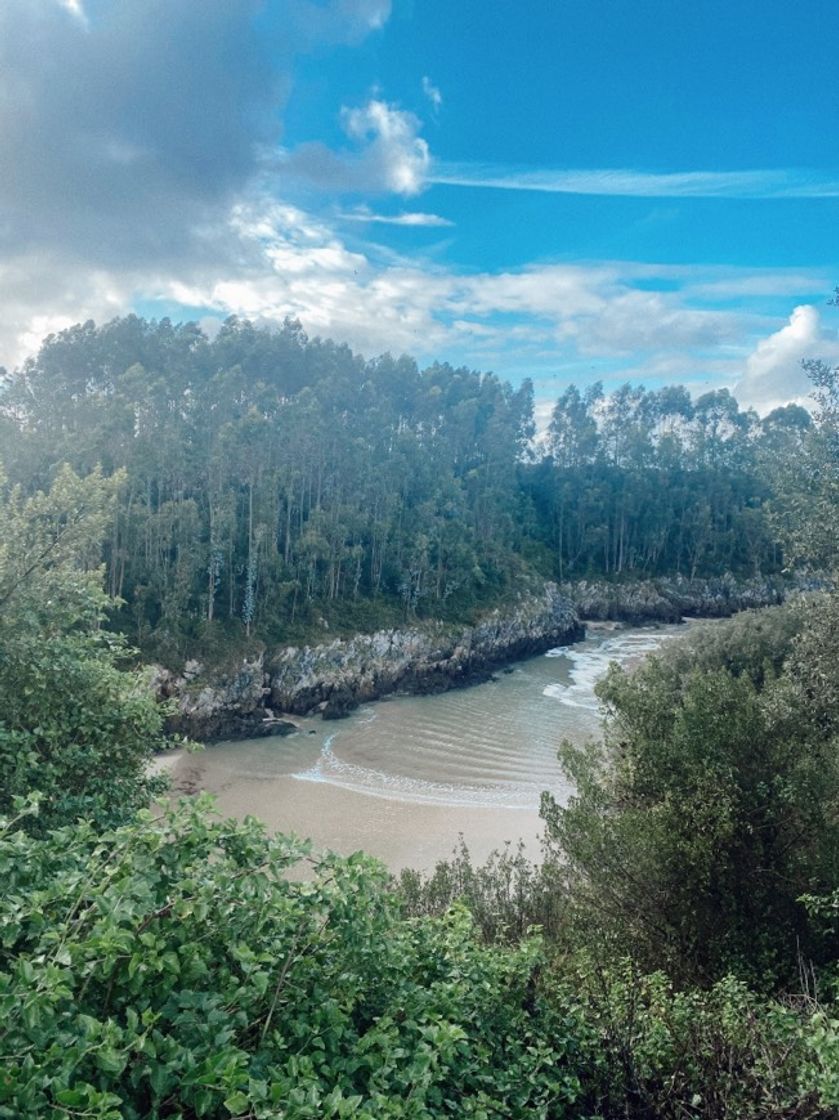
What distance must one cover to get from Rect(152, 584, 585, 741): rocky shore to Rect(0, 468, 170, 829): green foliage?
19.6 m

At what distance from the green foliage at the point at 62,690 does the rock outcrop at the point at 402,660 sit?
22.4 meters

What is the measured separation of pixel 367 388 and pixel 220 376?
1708cm

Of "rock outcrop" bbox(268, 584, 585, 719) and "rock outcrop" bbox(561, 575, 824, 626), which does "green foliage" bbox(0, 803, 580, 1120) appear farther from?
"rock outcrop" bbox(561, 575, 824, 626)

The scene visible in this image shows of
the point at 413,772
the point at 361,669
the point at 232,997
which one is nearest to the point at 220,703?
the point at 361,669

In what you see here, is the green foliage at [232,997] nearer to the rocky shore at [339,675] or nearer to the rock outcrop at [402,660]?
the rocky shore at [339,675]

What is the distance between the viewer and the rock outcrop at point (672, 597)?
2274 inches

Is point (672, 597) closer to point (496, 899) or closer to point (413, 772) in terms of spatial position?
point (413, 772)

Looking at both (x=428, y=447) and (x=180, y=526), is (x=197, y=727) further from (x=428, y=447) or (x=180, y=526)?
(x=428, y=447)

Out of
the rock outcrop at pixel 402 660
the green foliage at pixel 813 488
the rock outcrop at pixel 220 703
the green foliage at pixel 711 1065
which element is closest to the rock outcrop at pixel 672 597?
the rock outcrop at pixel 402 660

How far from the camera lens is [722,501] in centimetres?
6806

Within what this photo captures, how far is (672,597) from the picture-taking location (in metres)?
60.6

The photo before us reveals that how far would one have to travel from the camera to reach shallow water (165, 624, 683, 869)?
18594mm

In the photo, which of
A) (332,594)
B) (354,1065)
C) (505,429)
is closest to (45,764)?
(354,1065)

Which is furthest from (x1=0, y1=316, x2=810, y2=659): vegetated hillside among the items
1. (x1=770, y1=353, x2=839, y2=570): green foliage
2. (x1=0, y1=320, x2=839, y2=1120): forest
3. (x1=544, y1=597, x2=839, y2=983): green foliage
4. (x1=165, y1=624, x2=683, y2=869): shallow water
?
(x1=165, y1=624, x2=683, y2=869): shallow water
